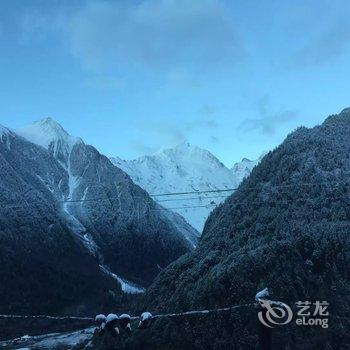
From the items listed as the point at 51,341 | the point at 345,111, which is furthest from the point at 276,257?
the point at 51,341

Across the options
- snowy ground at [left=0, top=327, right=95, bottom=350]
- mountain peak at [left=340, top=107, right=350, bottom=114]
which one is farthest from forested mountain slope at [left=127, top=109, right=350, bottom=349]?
snowy ground at [left=0, top=327, right=95, bottom=350]

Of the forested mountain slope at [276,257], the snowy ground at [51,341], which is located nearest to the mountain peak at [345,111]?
the forested mountain slope at [276,257]

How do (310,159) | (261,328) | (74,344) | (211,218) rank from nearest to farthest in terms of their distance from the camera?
(261,328)
(310,159)
(74,344)
(211,218)

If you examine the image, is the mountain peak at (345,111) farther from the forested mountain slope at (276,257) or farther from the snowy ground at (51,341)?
the snowy ground at (51,341)

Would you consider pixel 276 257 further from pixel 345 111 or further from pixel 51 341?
pixel 51 341

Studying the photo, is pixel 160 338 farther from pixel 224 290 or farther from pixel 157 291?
pixel 157 291

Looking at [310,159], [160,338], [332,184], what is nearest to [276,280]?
[160,338]
